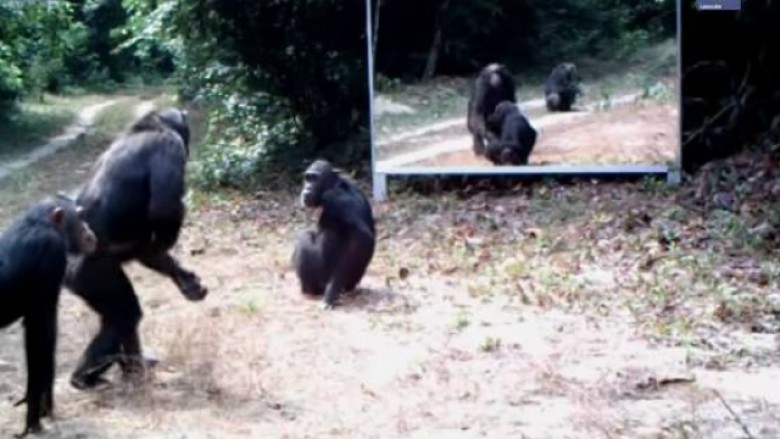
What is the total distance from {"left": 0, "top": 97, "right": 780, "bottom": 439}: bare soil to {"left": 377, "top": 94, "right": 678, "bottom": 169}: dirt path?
1.23m

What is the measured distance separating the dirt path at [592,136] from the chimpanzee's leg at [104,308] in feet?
Result: 24.1

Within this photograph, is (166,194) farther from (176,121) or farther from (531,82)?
(531,82)

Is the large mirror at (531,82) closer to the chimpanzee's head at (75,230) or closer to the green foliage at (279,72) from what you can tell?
the green foliage at (279,72)

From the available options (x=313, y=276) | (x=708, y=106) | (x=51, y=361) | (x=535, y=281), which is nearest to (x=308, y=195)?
(x=313, y=276)

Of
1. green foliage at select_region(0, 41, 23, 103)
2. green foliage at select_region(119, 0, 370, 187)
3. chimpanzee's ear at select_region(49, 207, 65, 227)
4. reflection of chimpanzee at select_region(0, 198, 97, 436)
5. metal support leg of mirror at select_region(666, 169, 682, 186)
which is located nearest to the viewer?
reflection of chimpanzee at select_region(0, 198, 97, 436)

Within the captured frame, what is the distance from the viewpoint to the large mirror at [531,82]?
1446 cm

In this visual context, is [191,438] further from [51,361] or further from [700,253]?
[700,253]

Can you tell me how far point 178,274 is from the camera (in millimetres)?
8477

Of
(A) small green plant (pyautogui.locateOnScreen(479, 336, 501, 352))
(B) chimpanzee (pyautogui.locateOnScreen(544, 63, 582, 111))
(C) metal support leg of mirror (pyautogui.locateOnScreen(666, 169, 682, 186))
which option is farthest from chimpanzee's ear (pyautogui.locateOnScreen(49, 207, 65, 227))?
(C) metal support leg of mirror (pyautogui.locateOnScreen(666, 169, 682, 186))

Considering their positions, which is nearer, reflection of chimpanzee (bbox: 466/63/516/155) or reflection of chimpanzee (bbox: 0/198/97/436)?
reflection of chimpanzee (bbox: 0/198/97/436)

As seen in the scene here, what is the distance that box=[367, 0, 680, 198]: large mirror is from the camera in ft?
47.4

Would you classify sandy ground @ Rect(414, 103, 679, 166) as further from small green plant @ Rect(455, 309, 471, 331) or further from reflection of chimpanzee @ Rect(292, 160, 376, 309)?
small green plant @ Rect(455, 309, 471, 331)

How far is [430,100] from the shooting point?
14953mm

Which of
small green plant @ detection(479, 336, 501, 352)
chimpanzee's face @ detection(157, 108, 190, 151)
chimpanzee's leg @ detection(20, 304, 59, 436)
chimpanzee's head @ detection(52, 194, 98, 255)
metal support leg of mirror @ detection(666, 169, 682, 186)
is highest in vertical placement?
chimpanzee's face @ detection(157, 108, 190, 151)
